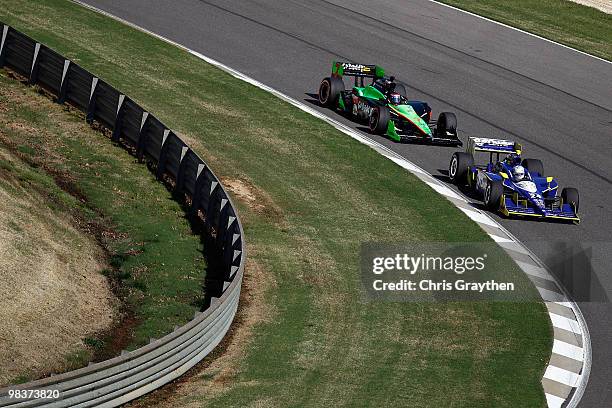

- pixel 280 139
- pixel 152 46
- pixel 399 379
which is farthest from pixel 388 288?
pixel 152 46

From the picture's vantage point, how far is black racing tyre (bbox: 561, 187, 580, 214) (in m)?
24.7

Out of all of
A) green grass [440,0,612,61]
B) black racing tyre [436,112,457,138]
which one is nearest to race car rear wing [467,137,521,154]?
black racing tyre [436,112,457,138]

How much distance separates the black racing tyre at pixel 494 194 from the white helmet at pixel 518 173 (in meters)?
0.45

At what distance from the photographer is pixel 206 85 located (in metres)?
32.5

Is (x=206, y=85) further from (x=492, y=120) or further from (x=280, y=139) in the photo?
(x=492, y=120)

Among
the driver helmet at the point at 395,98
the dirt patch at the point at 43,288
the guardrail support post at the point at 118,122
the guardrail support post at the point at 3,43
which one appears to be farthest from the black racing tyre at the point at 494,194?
the guardrail support post at the point at 3,43

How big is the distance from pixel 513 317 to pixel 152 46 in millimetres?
18899

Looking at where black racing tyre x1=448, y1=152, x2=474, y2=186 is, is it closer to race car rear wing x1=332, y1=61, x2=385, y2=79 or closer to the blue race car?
the blue race car

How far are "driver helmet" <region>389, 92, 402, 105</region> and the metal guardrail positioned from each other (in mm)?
7506

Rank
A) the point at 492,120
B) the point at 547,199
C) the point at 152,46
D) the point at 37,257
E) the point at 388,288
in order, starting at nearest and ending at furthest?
1. the point at 37,257
2. the point at 388,288
3. the point at 547,199
4. the point at 492,120
5. the point at 152,46

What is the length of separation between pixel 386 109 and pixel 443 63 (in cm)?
834

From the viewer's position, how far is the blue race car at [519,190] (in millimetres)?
24703

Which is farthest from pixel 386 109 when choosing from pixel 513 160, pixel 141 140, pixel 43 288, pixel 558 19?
pixel 558 19

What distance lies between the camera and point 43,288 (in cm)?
1855
